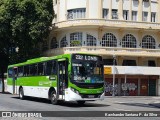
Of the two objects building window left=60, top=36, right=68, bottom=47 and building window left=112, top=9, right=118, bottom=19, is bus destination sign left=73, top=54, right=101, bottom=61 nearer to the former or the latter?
building window left=60, top=36, right=68, bottom=47

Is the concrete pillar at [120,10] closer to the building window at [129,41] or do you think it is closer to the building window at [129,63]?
the building window at [129,41]

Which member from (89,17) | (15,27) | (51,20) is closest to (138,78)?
(89,17)

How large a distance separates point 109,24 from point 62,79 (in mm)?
23968

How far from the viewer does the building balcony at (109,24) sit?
46469 mm

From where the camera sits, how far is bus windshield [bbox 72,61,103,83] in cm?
2320

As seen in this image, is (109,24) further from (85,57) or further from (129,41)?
(85,57)

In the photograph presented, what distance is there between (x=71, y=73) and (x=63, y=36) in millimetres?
26833

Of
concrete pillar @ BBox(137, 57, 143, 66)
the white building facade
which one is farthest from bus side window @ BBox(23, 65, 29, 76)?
concrete pillar @ BBox(137, 57, 143, 66)

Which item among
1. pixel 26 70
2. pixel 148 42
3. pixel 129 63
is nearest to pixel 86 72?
pixel 26 70

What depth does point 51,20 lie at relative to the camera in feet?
163

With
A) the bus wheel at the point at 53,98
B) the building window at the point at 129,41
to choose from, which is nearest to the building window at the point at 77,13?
the building window at the point at 129,41

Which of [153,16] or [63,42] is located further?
[153,16]

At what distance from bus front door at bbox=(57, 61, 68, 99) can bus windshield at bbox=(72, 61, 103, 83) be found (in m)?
0.74

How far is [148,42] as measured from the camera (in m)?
49.9
